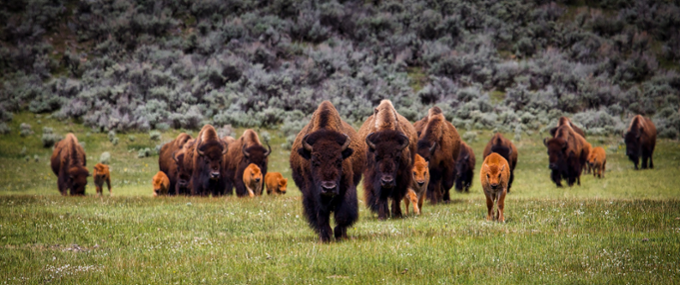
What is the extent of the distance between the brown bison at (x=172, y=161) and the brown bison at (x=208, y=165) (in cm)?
160

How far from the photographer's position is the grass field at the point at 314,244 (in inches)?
266

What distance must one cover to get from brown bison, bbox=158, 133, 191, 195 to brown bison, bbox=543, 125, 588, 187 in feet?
43.3

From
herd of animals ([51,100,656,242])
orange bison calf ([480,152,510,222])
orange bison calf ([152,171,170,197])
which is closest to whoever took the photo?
herd of animals ([51,100,656,242])

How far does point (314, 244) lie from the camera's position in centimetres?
859

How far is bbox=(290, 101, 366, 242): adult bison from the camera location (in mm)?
8531

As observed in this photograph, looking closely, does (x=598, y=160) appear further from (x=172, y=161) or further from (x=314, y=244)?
(x=314, y=244)

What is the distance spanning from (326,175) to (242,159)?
42.5 feet

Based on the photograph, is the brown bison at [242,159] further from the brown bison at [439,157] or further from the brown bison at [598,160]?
the brown bison at [598,160]

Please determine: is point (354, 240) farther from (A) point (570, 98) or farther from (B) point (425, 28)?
(B) point (425, 28)

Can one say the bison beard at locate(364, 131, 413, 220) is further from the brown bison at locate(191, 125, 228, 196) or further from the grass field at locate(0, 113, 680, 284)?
the brown bison at locate(191, 125, 228, 196)

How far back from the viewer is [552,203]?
42.7 ft

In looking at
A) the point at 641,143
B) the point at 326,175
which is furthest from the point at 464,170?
the point at 326,175

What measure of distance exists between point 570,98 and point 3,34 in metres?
45.3

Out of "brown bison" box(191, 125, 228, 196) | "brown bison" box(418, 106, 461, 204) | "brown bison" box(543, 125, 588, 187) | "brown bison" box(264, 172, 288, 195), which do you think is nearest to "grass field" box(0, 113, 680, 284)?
"brown bison" box(418, 106, 461, 204)
